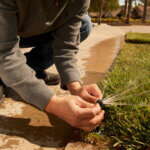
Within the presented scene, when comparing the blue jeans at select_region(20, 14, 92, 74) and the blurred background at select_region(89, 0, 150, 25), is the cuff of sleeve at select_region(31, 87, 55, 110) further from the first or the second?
the blurred background at select_region(89, 0, 150, 25)

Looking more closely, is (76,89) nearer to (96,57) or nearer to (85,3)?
(85,3)

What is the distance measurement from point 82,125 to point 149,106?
1.91 feet

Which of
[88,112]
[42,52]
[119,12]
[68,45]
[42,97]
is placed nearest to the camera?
[88,112]

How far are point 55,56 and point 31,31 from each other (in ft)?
1.01

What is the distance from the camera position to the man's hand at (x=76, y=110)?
1278mm

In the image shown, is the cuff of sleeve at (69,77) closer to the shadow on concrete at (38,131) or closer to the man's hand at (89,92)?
the man's hand at (89,92)

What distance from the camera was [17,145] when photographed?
55.4 inches

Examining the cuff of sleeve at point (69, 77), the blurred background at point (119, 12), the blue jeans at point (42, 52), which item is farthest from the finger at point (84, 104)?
the blurred background at point (119, 12)

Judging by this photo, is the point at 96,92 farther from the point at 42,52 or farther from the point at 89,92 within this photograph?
the point at 42,52

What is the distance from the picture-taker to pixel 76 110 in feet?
4.18

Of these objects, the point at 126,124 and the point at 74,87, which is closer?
the point at 126,124

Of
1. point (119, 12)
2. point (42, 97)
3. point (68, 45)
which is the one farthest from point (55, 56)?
point (119, 12)

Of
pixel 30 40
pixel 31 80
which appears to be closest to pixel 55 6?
pixel 31 80

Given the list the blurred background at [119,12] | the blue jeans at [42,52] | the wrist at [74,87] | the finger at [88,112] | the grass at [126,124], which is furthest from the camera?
the blurred background at [119,12]
